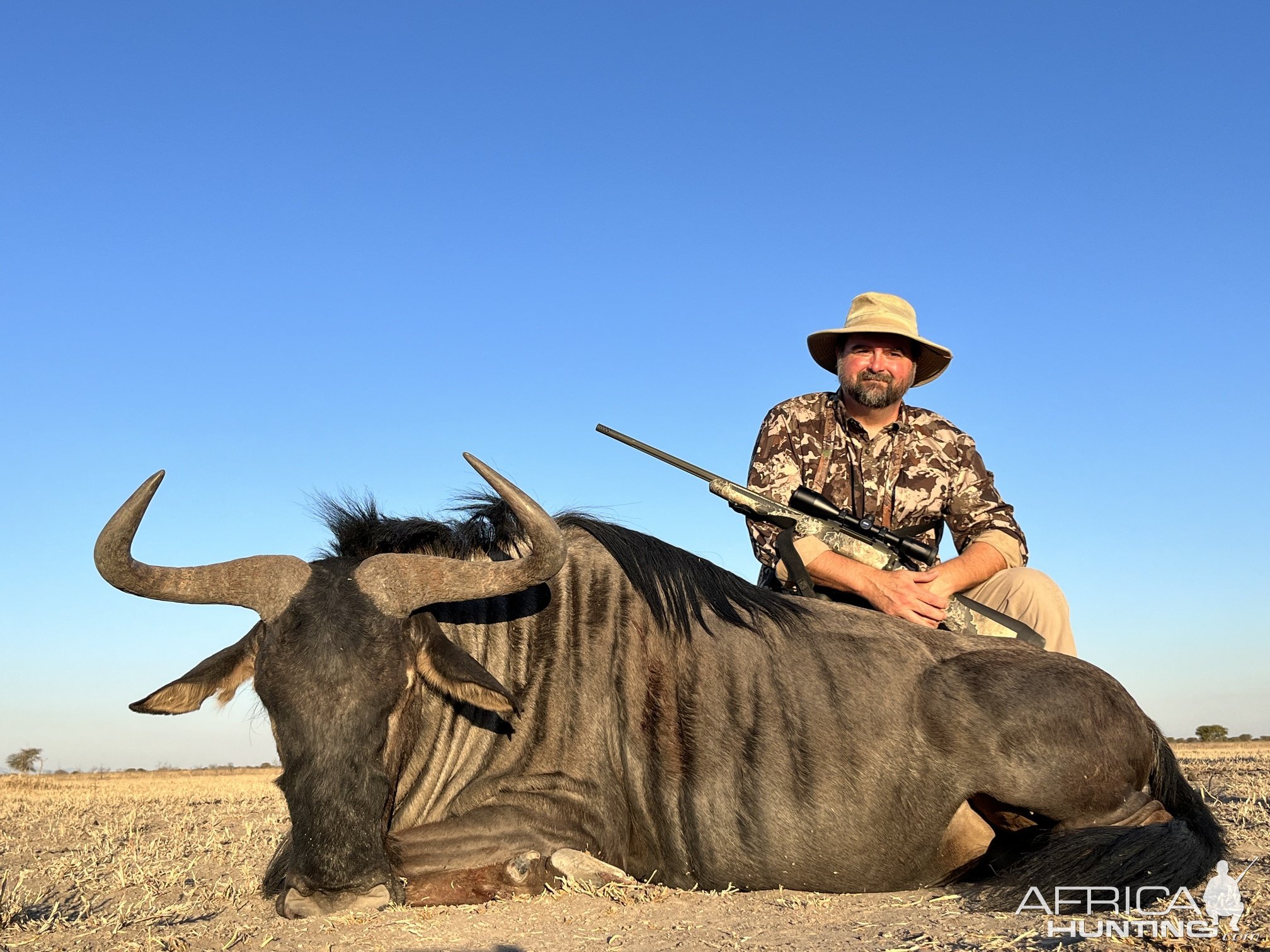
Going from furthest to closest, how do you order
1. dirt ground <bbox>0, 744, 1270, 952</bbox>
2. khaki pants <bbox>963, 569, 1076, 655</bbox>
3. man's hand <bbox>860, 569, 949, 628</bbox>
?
khaki pants <bbox>963, 569, 1076, 655</bbox> → man's hand <bbox>860, 569, 949, 628</bbox> → dirt ground <bbox>0, 744, 1270, 952</bbox>

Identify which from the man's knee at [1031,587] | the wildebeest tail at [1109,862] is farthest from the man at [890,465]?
the wildebeest tail at [1109,862]

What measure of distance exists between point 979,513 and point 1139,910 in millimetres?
3254

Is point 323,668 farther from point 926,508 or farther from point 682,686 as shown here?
point 926,508

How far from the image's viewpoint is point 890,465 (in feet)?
22.8

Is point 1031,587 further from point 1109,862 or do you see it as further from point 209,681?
point 209,681

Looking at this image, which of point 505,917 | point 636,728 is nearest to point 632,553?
point 636,728

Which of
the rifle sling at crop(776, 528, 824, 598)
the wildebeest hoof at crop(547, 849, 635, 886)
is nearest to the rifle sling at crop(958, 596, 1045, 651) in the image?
the rifle sling at crop(776, 528, 824, 598)

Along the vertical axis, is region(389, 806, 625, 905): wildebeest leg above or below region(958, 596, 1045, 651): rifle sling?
below

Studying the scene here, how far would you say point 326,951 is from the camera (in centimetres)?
351

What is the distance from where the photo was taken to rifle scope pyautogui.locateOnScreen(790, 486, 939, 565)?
20.0ft

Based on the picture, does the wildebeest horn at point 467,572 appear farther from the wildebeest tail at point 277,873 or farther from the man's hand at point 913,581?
the man's hand at point 913,581

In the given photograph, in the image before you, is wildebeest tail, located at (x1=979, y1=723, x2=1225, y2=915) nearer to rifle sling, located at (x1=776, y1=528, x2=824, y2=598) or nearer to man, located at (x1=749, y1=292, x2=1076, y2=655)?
man, located at (x1=749, y1=292, x2=1076, y2=655)

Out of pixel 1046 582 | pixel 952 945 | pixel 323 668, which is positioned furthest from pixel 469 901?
pixel 1046 582

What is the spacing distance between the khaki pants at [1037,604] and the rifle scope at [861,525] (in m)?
0.37
